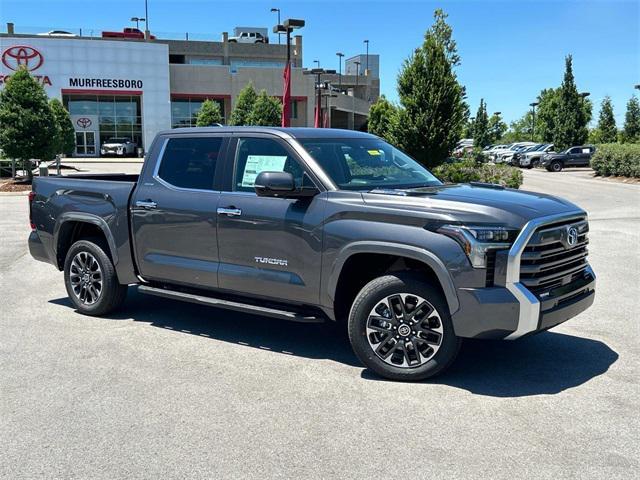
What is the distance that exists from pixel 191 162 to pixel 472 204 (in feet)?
9.05

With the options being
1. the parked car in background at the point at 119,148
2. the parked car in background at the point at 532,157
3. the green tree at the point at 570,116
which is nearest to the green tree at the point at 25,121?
the parked car in background at the point at 119,148

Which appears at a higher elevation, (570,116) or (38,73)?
(38,73)

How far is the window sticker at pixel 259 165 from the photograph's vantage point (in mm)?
5527

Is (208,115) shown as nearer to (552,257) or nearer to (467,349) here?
(467,349)

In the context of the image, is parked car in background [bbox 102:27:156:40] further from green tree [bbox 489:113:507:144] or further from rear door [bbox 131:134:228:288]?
rear door [bbox 131:134:228:288]

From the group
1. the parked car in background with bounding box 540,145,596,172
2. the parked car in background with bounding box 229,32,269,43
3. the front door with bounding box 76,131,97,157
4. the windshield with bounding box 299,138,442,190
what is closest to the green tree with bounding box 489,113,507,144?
the parked car in background with bounding box 229,32,269,43

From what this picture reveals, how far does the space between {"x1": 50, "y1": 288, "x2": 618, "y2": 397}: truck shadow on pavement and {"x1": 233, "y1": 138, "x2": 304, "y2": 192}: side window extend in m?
1.46

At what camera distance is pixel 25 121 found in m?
23.8

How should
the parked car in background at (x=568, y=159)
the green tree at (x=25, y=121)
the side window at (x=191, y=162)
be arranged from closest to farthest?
1. the side window at (x=191, y=162)
2. the green tree at (x=25, y=121)
3. the parked car in background at (x=568, y=159)

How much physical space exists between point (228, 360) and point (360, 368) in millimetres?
1095

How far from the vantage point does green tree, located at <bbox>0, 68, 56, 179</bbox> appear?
23781 millimetres

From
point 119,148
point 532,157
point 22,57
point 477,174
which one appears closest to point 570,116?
point 532,157

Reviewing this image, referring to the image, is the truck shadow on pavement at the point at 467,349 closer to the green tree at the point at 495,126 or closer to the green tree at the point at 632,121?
the green tree at the point at 632,121

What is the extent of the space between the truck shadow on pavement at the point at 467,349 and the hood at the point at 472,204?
1.22 m
